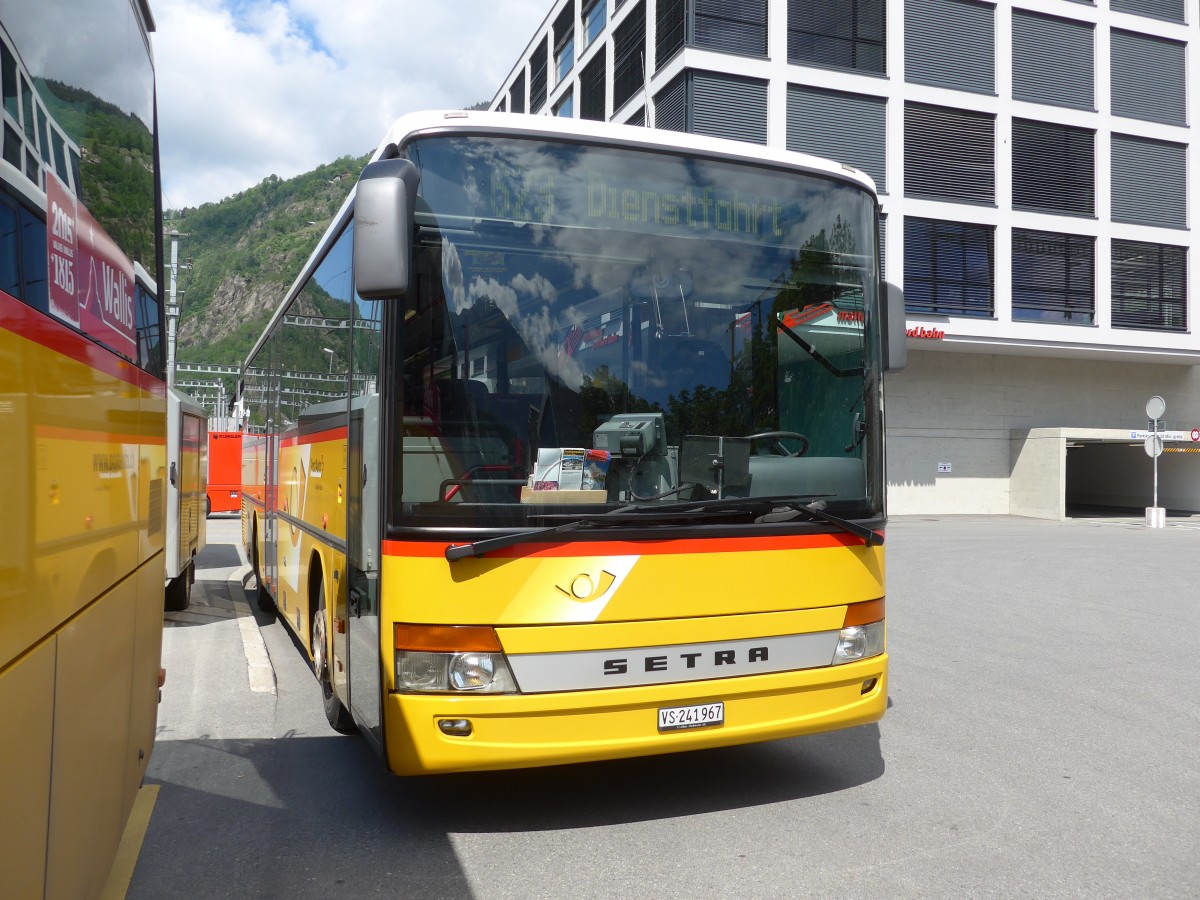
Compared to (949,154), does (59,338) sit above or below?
below

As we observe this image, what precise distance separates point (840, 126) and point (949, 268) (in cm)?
504

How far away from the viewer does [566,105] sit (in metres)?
36.3

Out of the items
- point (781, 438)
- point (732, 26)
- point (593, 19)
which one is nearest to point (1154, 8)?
point (732, 26)

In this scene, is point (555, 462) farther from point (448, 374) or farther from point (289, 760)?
point (289, 760)

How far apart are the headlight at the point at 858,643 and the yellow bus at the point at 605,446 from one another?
1 cm

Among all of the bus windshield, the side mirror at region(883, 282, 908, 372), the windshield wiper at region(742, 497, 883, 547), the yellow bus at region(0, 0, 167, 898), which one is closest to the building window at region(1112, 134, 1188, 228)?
the side mirror at region(883, 282, 908, 372)

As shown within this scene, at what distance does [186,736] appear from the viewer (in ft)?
19.2

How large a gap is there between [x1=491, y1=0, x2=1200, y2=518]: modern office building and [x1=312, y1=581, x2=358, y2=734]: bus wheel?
2304 centimetres

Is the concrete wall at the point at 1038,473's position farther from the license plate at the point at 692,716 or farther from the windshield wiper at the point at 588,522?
the windshield wiper at the point at 588,522

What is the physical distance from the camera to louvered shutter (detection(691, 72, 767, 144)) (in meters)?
26.8

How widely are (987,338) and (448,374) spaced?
28.1 m

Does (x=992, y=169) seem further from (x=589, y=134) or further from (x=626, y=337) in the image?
(x=626, y=337)

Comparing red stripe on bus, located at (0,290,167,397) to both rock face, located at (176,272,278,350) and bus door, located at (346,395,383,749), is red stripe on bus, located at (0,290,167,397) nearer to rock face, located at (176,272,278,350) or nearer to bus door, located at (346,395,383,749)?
bus door, located at (346,395,383,749)

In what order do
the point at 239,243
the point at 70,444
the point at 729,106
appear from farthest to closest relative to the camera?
1. the point at 239,243
2. the point at 729,106
3. the point at 70,444
